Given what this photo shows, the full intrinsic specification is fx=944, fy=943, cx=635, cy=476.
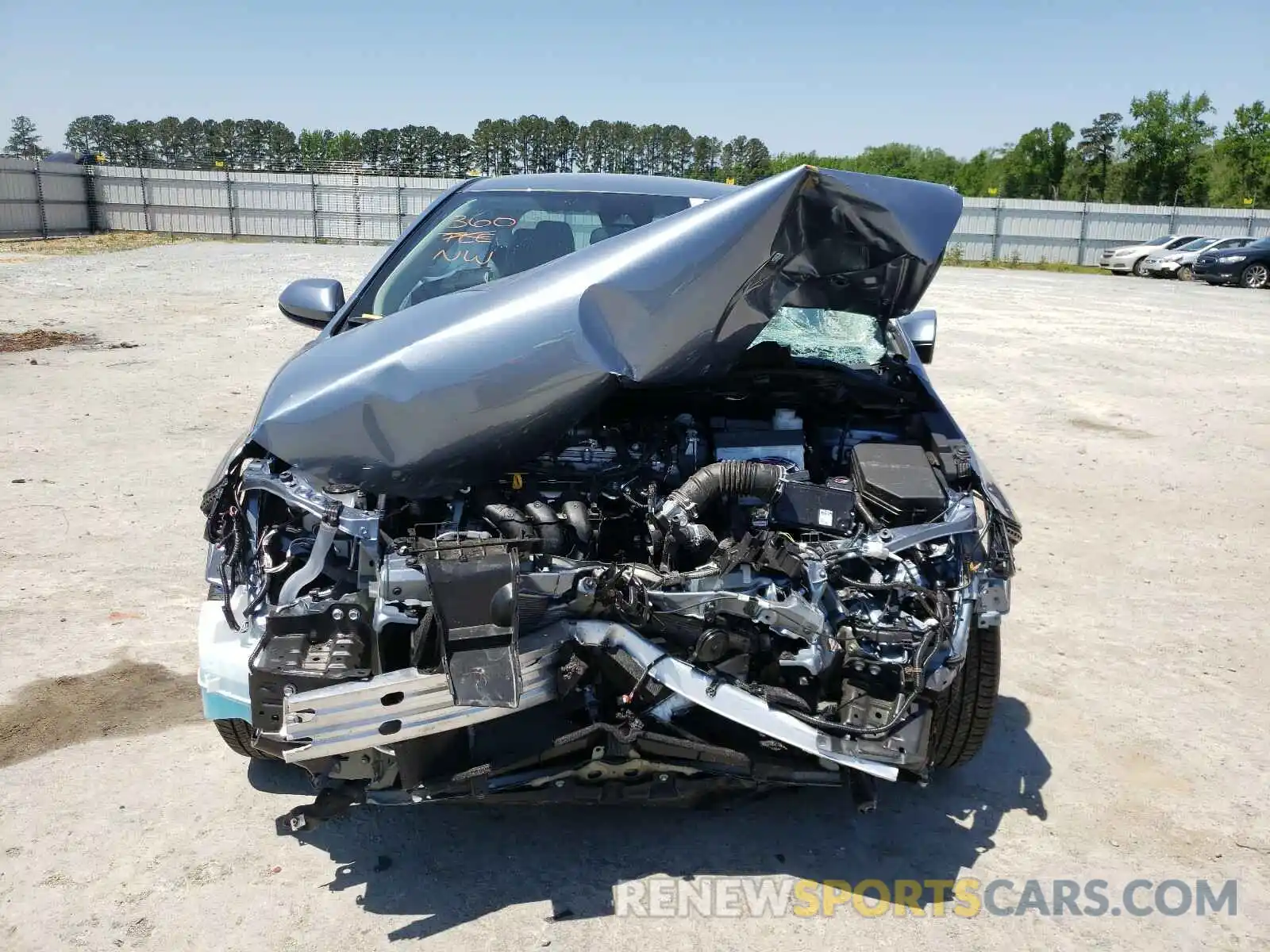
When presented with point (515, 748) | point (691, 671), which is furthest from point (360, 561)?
point (691, 671)

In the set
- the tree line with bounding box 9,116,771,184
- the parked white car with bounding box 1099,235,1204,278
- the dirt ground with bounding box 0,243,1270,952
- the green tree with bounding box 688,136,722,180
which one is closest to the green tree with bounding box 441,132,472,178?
the tree line with bounding box 9,116,771,184

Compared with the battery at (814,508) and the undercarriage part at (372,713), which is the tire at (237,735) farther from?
the battery at (814,508)

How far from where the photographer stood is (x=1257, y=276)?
22641 millimetres

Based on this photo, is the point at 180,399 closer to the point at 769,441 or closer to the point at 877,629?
the point at 769,441

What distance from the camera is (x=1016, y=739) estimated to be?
3.48 metres

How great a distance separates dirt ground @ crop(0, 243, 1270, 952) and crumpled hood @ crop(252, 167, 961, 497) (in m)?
1.14

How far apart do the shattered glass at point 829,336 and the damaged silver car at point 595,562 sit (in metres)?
0.74

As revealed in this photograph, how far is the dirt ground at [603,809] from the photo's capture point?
8.24 feet

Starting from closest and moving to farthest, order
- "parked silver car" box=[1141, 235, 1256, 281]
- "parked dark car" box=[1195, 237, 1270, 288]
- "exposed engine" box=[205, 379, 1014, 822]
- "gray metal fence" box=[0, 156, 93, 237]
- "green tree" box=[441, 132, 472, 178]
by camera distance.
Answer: "exposed engine" box=[205, 379, 1014, 822] → "parked dark car" box=[1195, 237, 1270, 288] → "parked silver car" box=[1141, 235, 1256, 281] → "gray metal fence" box=[0, 156, 93, 237] → "green tree" box=[441, 132, 472, 178]

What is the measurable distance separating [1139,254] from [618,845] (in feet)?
90.3

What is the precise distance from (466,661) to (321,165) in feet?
116

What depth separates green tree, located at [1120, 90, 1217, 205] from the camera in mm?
45000

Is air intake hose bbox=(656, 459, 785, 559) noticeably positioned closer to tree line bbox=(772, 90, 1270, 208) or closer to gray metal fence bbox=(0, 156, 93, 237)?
gray metal fence bbox=(0, 156, 93, 237)

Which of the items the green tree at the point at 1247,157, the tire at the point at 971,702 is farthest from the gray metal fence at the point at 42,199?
the green tree at the point at 1247,157
